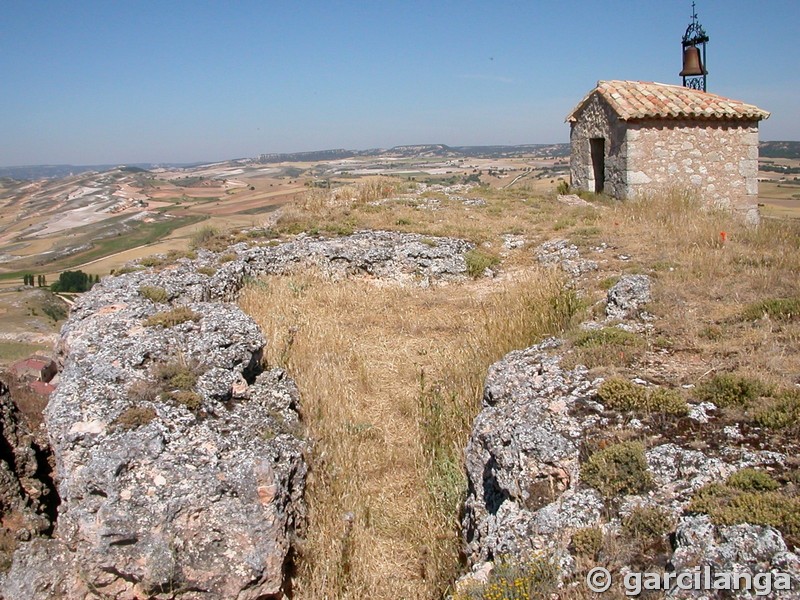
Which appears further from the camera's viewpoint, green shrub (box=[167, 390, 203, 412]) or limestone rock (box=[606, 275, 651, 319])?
limestone rock (box=[606, 275, 651, 319])

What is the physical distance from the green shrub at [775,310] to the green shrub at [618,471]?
8.68 feet

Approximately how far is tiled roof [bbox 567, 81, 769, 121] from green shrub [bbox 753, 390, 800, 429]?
1024 cm

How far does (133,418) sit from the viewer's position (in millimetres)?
3848

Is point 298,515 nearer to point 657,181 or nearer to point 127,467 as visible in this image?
point 127,467

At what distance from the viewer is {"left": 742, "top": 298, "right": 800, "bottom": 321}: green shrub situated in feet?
16.6

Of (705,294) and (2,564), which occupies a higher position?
(705,294)

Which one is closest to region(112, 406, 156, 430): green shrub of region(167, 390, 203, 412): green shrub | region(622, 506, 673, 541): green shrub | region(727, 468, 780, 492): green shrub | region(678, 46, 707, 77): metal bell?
region(167, 390, 203, 412): green shrub

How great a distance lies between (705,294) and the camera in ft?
19.7

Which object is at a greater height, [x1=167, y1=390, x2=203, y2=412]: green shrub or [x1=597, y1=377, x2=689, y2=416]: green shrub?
[x1=167, y1=390, x2=203, y2=412]: green shrub

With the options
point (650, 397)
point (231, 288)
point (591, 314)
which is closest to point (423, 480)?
point (650, 397)

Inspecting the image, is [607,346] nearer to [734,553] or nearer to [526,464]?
[526,464]

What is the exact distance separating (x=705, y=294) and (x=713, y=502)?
147 inches

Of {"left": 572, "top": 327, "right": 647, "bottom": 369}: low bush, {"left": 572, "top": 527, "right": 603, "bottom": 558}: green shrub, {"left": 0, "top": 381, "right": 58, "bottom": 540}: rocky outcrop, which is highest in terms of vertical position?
{"left": 572, "top": 327, "right": 647, "bottom": 369}: low bush

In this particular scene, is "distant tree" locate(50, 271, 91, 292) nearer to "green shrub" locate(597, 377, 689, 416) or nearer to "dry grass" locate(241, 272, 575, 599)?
"dry grass" locate(241, 272, 575, 599)
